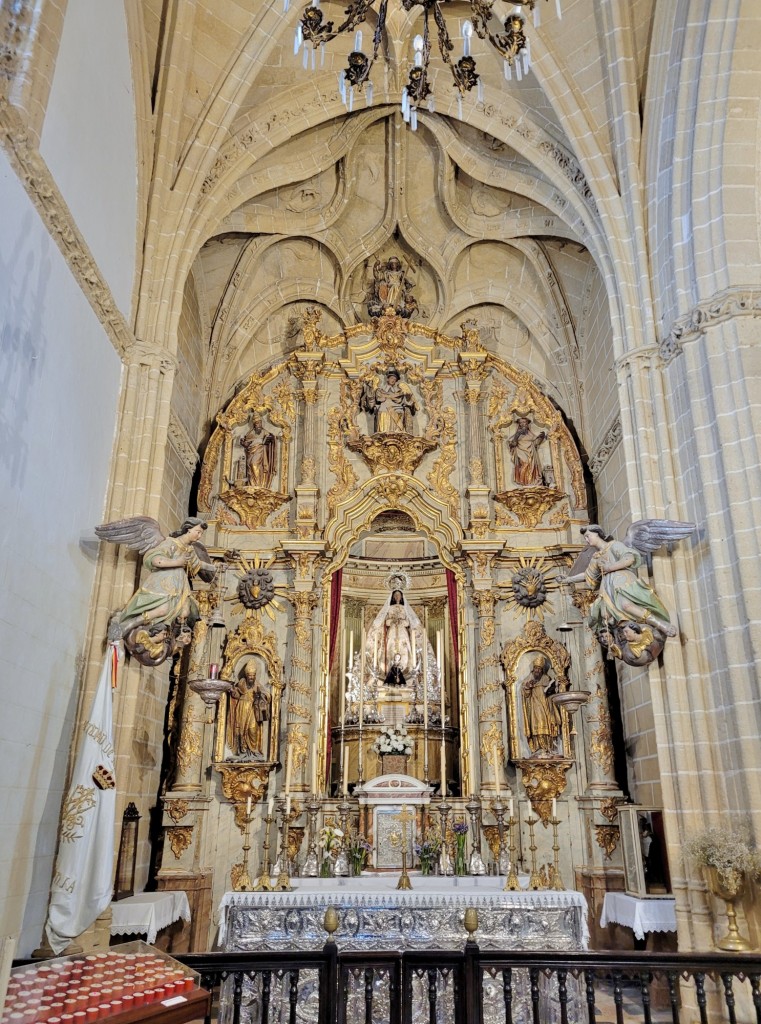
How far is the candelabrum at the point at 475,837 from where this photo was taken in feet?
30.3

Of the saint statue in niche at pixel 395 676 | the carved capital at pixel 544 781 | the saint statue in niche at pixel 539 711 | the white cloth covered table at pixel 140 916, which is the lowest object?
the white cloth covered table at pixel 140 916

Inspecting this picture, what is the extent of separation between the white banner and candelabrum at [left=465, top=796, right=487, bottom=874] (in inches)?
165

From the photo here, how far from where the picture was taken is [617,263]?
9.46 meters

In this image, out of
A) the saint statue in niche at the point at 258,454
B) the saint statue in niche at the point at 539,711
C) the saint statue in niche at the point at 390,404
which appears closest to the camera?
the saint statue in niche at the point at 539,711

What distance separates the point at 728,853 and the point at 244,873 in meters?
4.99

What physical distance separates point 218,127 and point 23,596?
21.5 feet

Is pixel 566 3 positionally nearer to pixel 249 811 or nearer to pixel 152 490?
pixel 152 490

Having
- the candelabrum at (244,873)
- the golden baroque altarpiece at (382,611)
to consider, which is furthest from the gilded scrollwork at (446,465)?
the candelabrum at (244,873)

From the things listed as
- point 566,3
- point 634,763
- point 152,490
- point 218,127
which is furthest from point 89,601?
point 566,3

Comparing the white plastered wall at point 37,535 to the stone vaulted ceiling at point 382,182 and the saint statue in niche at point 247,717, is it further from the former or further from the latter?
the saint statue in niche at point 247,717

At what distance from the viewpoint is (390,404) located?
1252cm

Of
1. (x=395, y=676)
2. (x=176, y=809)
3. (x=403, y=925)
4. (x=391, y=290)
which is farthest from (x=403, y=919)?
(x=391, y=290)

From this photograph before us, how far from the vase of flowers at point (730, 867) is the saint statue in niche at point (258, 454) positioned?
7.53 meters

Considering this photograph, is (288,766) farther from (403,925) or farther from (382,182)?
(382,182)
